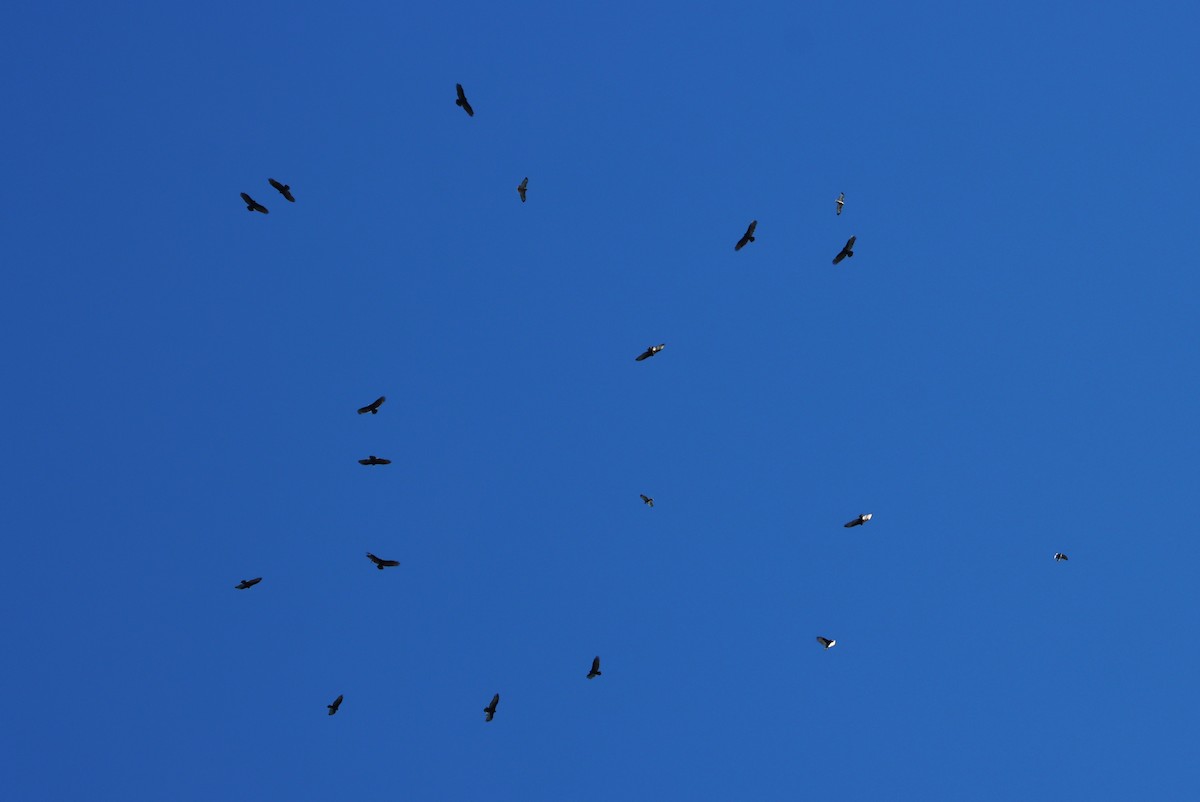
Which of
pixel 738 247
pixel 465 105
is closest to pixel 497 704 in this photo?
pixel 738 247

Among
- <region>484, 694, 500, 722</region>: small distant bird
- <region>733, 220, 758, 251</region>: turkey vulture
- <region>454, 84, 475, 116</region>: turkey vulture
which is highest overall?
<region>454, 84, 475, 116</region>: turkey vulture

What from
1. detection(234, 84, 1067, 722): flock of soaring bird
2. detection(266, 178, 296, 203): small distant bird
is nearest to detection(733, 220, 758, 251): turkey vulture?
detection(234, 84, 1067, 722): flock of soaring bird

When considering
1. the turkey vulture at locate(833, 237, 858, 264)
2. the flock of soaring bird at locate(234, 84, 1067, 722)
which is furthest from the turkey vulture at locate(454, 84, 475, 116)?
the turkey vulture at locate(833, 237, 858, 264)

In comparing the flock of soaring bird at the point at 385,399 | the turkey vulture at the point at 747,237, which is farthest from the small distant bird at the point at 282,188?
the turkey vulture at the point at 747,237

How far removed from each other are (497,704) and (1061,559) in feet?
119

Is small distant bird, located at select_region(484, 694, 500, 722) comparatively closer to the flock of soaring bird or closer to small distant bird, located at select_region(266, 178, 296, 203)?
the flock of soaring bird

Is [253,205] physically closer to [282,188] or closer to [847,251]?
[282,188]

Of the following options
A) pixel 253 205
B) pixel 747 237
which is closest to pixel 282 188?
pixel 253 205

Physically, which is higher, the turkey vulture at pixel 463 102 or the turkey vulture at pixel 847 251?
the turkey vulture at pixel 463 102

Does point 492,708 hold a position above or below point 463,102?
below

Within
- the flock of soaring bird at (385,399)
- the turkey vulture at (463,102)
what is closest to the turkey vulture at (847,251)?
the flock of soaring bird at (385,399)

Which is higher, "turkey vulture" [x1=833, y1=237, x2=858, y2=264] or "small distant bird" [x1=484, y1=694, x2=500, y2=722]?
"turkey vulture" [x1=833, y1=237, x2=858, y2=264]

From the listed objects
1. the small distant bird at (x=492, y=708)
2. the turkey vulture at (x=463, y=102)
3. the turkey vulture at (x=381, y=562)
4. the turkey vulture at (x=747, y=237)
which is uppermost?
the turkey vulture at (x=463, y=102)

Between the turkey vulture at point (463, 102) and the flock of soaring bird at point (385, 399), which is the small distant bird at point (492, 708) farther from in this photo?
the turkey vulture at point (463, 102)
